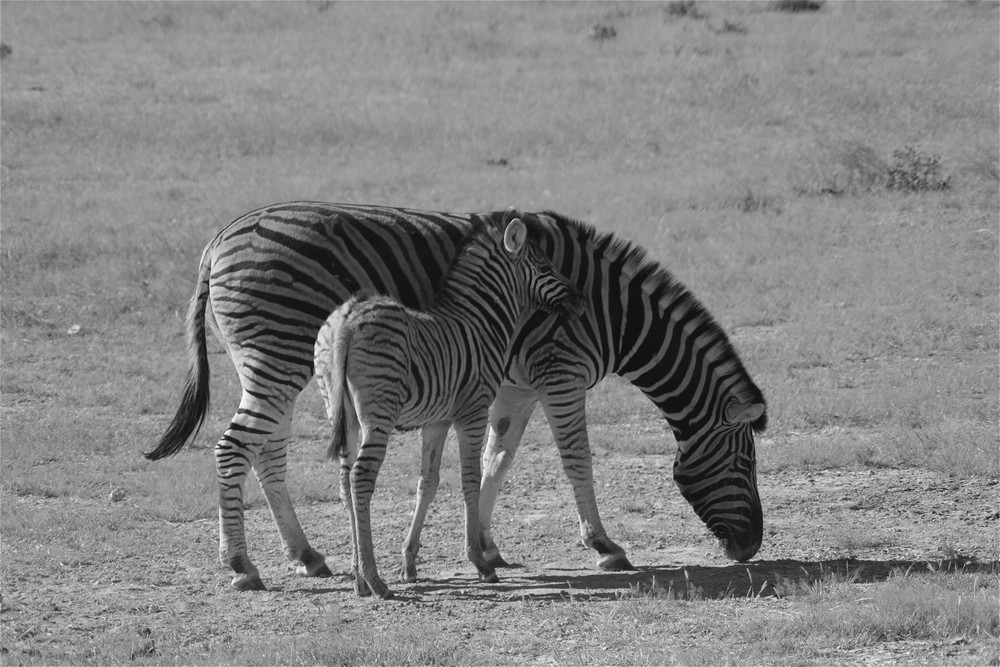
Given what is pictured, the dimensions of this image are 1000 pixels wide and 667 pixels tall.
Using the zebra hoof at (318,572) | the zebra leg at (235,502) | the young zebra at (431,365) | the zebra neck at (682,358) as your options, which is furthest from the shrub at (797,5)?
the zebra leg at (235,502)

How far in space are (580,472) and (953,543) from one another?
2336mm

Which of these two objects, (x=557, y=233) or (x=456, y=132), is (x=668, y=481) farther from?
(x=456, y=132)

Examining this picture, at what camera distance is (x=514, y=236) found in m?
7.64

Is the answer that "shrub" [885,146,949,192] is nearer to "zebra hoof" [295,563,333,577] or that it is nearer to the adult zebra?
the adult zebra

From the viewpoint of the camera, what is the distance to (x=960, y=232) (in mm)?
15156

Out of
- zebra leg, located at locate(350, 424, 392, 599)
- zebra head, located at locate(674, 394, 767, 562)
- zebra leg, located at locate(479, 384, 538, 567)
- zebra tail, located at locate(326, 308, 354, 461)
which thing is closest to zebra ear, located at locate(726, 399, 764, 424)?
zebra head, located at locate(674, 394, 767, 562)

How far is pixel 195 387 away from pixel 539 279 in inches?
89.0

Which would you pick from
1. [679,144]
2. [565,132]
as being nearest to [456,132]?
[565,132]

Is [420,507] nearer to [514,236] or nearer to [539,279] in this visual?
[539,279]

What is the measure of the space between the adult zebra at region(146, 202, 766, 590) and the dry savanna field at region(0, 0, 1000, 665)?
43 centimetres

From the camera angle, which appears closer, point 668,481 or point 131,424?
point 668,481

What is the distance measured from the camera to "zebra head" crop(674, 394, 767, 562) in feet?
24.7

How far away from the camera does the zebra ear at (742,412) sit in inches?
296

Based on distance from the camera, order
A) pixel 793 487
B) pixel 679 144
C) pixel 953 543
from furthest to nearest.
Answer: pixel 679 144 < pixel 793 487 < pixel 953 543
